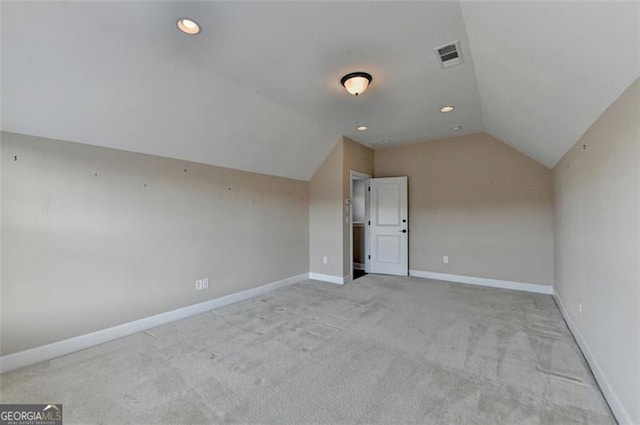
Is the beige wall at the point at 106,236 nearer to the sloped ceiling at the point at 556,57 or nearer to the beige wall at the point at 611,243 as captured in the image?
the sloped ceiling at the point at 556,57

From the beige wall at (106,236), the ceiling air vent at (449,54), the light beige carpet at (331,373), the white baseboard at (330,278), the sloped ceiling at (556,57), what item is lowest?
the light beige carpet at (331,373)

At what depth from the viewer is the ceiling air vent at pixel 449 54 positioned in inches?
87.4

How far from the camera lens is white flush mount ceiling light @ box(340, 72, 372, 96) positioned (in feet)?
A: 8.45

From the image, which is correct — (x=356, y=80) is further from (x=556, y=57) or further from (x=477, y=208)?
(x=477, y=208)

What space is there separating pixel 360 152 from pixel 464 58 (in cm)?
293

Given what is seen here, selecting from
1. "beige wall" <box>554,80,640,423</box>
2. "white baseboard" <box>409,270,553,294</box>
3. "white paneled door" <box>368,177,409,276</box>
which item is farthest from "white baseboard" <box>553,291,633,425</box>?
"white paneled door" <box>368,177,409,276</box>

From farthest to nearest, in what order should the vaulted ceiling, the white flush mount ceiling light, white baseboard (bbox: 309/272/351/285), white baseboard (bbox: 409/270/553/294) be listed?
white baseboard (bbox: 309/272/351/285), white baseboard (bbox: 409/270/553/294), the white flush mount ceiling light, the vaulted ceiling

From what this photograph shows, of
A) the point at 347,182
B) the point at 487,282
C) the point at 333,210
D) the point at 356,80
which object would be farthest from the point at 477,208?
the point at 356,80

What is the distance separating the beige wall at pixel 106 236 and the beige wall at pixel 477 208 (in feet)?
10.9

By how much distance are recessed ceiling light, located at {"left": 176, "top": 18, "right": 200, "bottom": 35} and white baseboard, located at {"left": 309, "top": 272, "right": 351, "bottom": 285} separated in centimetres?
396

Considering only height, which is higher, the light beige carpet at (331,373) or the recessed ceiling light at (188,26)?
the recessed ceiling light at (188,26)

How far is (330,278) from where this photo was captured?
4.84m

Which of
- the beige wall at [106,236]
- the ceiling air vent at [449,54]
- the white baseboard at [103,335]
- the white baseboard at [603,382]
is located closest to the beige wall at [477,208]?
the white baseboard at [603,382]

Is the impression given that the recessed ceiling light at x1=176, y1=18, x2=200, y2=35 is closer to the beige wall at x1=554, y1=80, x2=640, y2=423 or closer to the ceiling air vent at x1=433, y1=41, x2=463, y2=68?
the ceiling air vent at x1=433, y1=41, x2=463, y2=68
